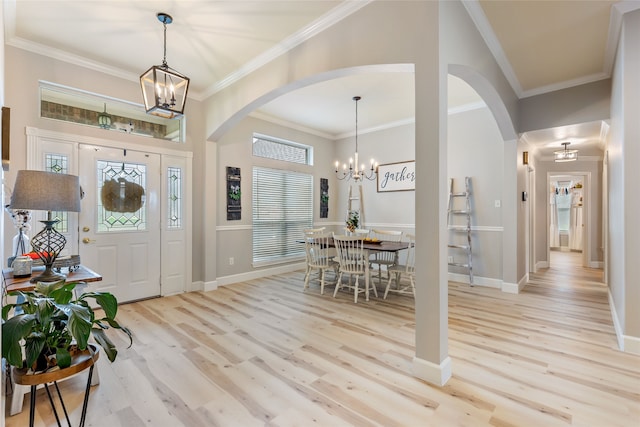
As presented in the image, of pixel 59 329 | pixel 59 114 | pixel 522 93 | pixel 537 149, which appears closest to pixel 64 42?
pixel 59 114

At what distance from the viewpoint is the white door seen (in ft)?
12.1

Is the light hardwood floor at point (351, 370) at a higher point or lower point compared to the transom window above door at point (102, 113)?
lower

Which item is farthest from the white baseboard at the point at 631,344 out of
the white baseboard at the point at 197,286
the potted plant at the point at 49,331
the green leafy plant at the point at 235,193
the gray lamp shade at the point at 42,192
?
the green leafy plant at the point at 235,193

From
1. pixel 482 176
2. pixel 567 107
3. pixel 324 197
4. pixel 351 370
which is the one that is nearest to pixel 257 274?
pixel 324 197

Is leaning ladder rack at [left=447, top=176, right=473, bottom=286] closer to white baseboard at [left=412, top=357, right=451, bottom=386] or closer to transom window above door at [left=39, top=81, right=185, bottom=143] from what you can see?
white baseboard at [left=412, top=357, right=451, bottom=386]

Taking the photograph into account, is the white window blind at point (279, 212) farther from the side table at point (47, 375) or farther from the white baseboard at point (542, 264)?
the white baseboard at point (542, 264)

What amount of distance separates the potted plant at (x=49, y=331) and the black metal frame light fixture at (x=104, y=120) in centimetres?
314

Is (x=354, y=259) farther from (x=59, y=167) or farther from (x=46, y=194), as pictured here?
(x=59, y=167)

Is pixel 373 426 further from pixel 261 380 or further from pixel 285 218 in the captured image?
pixel 285 218

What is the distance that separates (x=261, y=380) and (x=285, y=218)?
3.97 metres

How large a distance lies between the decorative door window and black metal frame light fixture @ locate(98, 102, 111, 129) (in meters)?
0.46

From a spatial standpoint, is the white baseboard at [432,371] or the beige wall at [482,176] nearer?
the white baseboard at [432,371]

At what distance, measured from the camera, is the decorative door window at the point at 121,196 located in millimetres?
3807

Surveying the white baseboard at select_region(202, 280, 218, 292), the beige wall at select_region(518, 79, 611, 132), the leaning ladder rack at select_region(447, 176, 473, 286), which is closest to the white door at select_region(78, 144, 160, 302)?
the white baseboard at select_region(202, 280, 218, 292)
